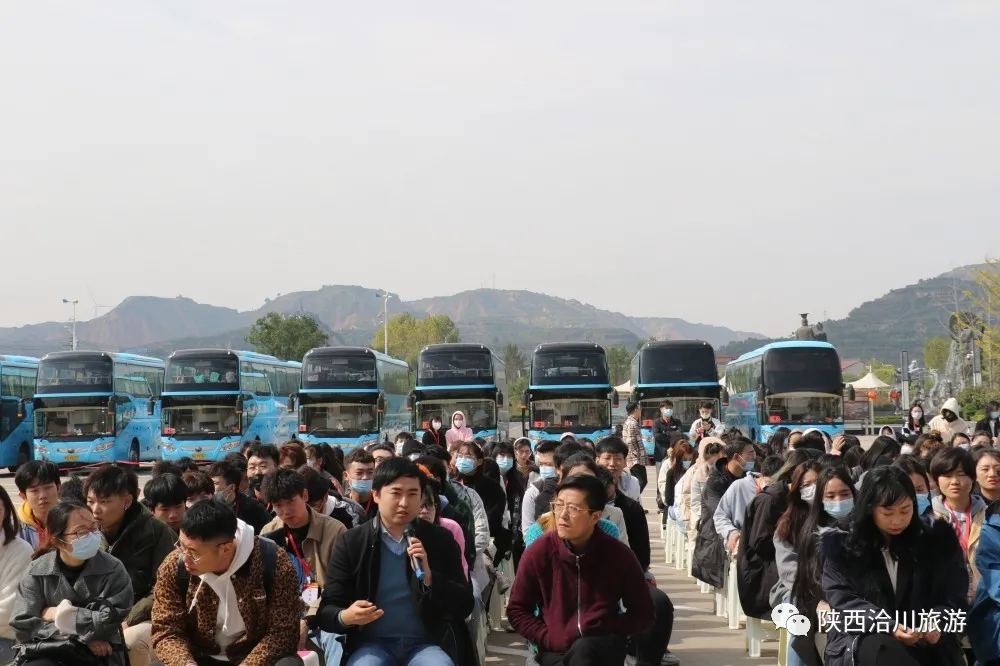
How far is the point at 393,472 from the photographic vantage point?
19.7 feet

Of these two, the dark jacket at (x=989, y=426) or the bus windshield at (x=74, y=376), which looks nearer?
the dark jacket at (x=989, y=426)

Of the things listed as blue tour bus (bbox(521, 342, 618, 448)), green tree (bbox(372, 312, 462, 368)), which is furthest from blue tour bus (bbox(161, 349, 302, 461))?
green tree (bbox(372, 312, 462, 368))

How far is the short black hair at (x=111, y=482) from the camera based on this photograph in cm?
679

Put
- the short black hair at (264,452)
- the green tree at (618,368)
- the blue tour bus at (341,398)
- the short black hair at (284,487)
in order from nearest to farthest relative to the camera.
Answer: the short black hair at (284,487)
the short black hair at (264,452)
the blue tour bus at (341,398)
the green tree at (618,368)

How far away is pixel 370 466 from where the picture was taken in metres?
9.08

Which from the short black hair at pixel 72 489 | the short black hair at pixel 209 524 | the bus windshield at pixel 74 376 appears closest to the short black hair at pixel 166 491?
the short black hair at pixel 72 489

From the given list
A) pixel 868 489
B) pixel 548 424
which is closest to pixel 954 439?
pixel 868 489

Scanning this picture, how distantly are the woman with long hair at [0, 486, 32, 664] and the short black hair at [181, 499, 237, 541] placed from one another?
5.00ft

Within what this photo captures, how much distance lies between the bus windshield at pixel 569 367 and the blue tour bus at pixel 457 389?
1.09 m

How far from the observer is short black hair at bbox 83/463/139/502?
6789 millimetres

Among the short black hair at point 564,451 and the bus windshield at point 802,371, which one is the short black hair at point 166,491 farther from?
the bus windshield at point 802,371

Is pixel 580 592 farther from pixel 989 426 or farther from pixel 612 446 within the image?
pixel 989 426

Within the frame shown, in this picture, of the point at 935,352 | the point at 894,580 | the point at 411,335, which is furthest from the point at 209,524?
the point at 411,335

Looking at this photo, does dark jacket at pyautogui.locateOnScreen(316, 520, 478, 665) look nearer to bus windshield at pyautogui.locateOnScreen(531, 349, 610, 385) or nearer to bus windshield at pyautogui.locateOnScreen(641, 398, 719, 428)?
bus windshield at pyautogui.locateOnScreen(531, 349, 610, 385)
